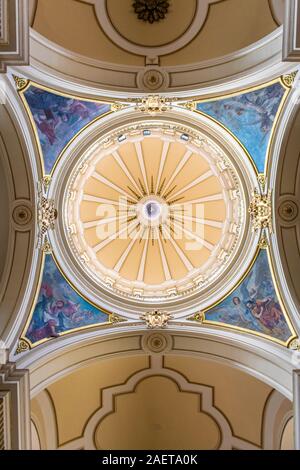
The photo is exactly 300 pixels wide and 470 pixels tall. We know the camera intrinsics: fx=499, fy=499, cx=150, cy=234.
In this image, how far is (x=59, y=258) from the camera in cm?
999

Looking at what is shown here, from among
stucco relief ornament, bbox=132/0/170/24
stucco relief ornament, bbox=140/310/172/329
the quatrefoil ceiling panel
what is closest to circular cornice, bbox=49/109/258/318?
the quatrefoil ceiling panel

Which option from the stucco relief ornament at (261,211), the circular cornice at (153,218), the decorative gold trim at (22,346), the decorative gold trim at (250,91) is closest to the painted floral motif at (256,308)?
the stucco relief ornament at (261,211)

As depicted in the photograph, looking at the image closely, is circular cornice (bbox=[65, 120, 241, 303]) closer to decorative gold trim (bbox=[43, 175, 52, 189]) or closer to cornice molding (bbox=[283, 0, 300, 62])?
decorative gold trim (bbox=[43, 175, 52, 189])

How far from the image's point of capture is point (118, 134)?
33.4 ft

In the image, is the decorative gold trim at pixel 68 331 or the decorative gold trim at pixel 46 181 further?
the decorative gold trim at pixel 46 181

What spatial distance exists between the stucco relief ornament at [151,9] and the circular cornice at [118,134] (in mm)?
1722

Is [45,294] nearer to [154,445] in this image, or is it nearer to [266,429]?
[154,445]

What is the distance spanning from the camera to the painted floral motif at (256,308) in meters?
9.34

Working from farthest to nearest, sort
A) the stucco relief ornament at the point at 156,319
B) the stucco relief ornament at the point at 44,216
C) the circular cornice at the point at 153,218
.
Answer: the circular cornice at the point at 153,218
the stucco relief ornament at the point at 156,319
the stucco relief ornament at the point at 44,216

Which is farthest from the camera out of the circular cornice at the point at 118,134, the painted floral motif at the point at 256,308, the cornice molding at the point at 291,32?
the circular cornice at the point at 118,134

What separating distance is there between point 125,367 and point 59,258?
2.90 m

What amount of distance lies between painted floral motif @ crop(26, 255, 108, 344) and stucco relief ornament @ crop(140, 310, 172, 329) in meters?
0.87

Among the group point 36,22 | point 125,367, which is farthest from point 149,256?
point 36,22

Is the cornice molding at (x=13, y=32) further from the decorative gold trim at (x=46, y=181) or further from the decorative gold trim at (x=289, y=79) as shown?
the decorative gold trim at (x=289, y=79)
